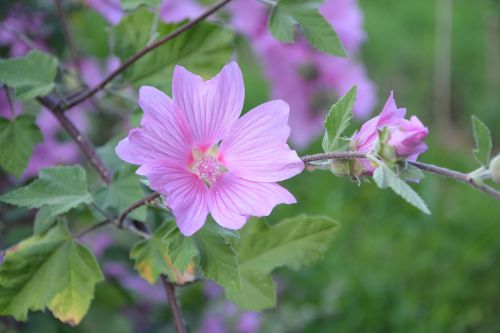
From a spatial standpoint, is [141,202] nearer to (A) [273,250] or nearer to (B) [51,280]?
(B) [51,280]

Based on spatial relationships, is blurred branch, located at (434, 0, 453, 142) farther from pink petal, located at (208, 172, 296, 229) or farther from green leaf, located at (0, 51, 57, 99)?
pink petal, located at (208, 172, 296, 229)

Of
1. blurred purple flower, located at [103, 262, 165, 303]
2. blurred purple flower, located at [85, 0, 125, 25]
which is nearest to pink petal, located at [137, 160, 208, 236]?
blurred purple flower, located at [85, 0, 125, 25]

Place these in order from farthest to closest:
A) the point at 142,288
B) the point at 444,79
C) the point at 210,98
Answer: the point at 444,79, the point at 142,288, the point at 210,98

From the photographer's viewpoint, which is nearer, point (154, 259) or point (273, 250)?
point (154, 259)

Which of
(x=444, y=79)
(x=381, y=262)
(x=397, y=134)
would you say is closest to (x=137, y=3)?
(x=397, y=134)

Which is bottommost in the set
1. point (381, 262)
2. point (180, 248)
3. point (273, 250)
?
point (381, 262)

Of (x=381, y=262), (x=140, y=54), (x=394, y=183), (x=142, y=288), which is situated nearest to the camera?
(x=394, y=183)
